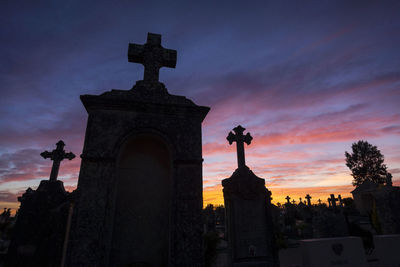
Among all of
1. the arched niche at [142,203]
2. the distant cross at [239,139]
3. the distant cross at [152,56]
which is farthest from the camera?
the distant cross at [239,139]

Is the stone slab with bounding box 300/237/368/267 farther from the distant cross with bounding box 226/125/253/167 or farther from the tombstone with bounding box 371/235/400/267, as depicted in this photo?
the distant cross with bounding box 226/125/253/167

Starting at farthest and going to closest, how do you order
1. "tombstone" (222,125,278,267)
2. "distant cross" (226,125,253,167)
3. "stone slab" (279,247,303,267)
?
"stone slab" (279,247,303,267), "distant cross" (226,125,253,167), "tombstone" (222,125,278,267)

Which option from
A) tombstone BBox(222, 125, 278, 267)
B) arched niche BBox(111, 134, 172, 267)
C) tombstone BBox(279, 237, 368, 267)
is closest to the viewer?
arched niche BBox(111, 134, 172, 267)

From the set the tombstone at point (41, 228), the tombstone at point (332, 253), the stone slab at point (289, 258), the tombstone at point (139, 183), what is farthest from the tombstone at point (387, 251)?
the tombstone at point (41, 228)

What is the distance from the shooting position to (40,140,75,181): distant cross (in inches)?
240

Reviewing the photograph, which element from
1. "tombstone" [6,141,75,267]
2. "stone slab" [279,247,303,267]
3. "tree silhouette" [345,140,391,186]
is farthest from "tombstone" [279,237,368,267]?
"tree silhouette" [345,140,391,186]

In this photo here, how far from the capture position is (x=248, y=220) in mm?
6332

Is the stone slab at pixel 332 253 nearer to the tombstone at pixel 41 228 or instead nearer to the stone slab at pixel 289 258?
the stone slab at pixel 289 258

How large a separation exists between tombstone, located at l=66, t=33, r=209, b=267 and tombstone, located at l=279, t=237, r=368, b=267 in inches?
122

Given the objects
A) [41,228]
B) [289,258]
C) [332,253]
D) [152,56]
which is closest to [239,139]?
[332,253]

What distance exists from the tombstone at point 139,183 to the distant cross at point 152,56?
49 cm

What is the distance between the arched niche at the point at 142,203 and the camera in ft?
10.7

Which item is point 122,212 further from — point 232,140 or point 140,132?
point 232,140

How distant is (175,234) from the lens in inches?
123
